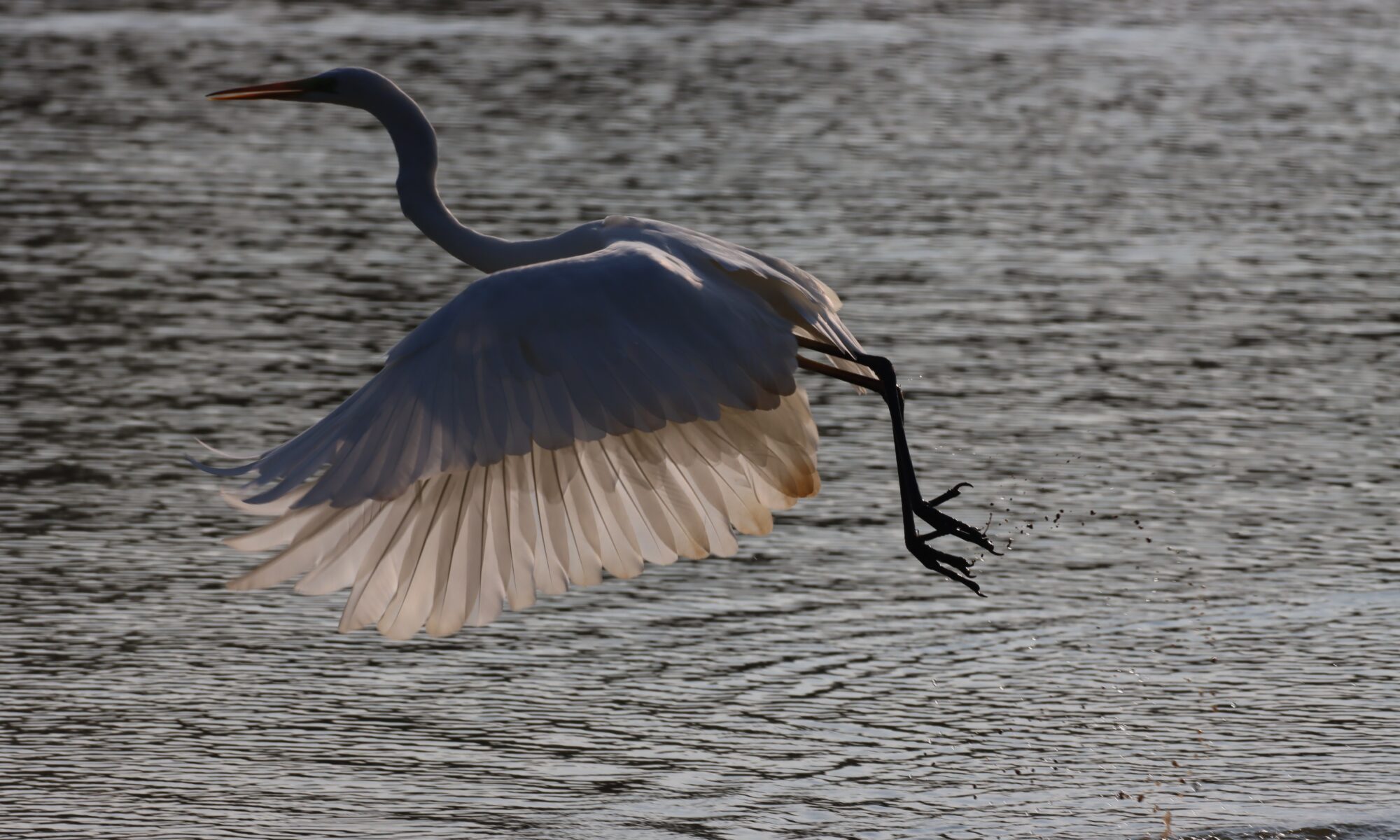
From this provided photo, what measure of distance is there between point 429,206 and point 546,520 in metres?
1.14

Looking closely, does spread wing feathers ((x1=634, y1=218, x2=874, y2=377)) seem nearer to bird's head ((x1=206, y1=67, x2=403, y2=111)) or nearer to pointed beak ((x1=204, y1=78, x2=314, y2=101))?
bird's head ((x1=206, y1=67, x2=403, y2=111))

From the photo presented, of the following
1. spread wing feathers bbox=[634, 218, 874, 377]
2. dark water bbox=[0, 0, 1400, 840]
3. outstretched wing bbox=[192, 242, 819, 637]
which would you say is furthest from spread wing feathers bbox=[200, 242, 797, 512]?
dark water bbox=[0, 0, 1400, 840]

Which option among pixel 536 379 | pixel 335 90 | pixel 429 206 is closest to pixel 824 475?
pixel 429 206

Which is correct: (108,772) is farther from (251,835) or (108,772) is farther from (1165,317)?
(1165,317)

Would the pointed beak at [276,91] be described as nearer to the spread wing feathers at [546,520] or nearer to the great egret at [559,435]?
the great egret at [559,435]

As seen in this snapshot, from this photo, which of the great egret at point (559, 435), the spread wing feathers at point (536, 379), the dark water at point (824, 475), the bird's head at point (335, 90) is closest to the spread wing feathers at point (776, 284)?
the great egret at point (559, 435)

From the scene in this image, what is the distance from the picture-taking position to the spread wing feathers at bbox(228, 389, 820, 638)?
493 centimetres

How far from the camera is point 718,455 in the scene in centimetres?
554

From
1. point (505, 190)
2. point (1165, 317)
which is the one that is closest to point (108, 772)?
point (1165, 317)

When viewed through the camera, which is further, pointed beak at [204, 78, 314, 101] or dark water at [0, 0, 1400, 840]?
pointed beak at [204, 78, 314, 101]

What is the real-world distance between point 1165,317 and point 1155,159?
164 inches

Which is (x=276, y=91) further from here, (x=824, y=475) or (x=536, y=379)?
(x=824, y=475)

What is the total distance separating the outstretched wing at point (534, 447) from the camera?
14.8ft

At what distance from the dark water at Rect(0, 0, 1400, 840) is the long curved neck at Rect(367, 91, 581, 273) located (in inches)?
48.7
